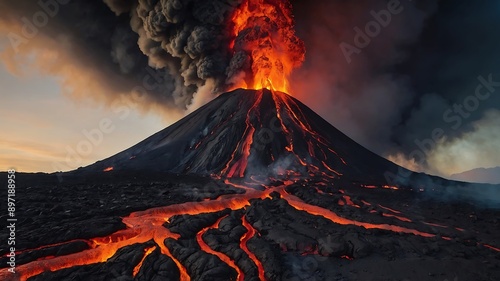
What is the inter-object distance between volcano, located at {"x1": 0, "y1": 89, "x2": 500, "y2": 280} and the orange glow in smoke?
1710 centimetres

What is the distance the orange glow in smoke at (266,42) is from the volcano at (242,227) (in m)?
17.1

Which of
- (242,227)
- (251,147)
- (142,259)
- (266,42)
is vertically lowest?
(142,259)

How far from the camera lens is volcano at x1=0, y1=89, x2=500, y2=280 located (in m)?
11.1

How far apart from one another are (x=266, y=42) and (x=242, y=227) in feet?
107

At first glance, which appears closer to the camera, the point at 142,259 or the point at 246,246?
the point at 142,259

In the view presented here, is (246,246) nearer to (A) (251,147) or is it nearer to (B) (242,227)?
(B) (242,227)

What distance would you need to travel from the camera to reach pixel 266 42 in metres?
42.7

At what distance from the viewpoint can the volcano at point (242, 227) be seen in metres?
11.1

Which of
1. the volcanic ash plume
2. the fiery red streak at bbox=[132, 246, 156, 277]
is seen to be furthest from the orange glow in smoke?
the fiery red streak at bbox=[132, 246, 156, 277]

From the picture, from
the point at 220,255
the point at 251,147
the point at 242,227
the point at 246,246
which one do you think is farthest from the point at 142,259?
the point at 251,147

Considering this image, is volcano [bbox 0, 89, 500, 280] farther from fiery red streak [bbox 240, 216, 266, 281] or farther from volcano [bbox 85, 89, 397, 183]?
volcano [bbox 85, 89, 397, 183]

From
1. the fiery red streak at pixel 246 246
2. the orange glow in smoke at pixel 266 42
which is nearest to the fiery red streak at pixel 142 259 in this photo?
the fiery red streak at pixel 246 246

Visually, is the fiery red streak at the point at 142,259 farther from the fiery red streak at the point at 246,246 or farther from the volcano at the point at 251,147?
the volcano at the point at 251,147

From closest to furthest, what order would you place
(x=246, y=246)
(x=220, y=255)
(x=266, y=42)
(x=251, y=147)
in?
(x=220, y=255) → (x=246, y=246) → (x=251, y=147) → (x=266, y=42)
